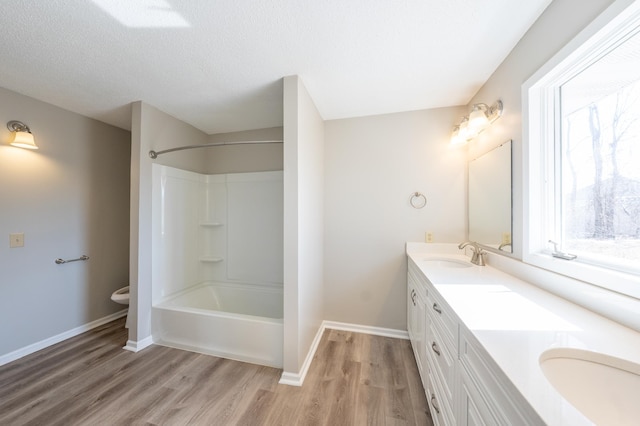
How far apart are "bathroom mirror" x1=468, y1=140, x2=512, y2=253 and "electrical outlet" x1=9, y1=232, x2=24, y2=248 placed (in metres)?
4.03

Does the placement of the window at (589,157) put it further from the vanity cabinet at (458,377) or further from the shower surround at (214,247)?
the shower surround at (214,247)

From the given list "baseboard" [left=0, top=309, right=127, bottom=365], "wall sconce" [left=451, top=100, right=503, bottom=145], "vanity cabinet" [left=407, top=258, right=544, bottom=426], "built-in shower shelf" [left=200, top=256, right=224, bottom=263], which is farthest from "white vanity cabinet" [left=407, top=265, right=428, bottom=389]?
"baseboard" [left=0, top=309, right=127, bottom=365]

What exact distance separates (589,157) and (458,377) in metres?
1.24

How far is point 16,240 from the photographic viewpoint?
195cm

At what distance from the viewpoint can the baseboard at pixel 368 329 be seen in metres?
2.31

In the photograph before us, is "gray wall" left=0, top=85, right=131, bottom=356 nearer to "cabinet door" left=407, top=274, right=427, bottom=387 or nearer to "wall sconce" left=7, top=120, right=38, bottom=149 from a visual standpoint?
"wall sconce" left=7, top=120, right=38, bottom=149

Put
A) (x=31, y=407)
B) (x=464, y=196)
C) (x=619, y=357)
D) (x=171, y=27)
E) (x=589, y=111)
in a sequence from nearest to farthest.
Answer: (x=619, y=357) < (x=589, y=111) < (x=171, y=27) < (x=31, y=407) < (x=464, y=196)

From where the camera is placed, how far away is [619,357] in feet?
2.06

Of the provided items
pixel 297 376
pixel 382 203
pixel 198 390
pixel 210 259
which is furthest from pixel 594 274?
pixel 210 259

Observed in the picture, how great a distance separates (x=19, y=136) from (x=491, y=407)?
3434mm

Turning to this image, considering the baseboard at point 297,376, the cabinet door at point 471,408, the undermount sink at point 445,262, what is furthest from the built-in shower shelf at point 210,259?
the cabinet door at point 471,408

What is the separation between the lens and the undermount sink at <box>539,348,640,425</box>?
0.60 metres

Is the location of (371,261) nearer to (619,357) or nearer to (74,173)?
(619,357)

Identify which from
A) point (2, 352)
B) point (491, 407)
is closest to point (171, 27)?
point (491, 407)
